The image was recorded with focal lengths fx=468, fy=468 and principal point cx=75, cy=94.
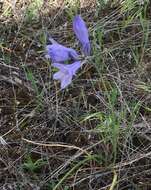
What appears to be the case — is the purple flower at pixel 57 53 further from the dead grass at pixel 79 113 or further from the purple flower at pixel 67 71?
the dead grass at pixel 79 113

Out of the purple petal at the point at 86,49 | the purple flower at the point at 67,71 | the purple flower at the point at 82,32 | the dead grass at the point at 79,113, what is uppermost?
the purple flower at the point at 82,32

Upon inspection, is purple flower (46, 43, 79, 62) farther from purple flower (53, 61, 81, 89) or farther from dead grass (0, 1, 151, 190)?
dead grass (0, 1, 151, 190)

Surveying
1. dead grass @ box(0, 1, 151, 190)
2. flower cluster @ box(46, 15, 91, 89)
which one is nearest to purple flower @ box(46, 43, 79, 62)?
flower cluster @ box(46, 15, 91, 89)

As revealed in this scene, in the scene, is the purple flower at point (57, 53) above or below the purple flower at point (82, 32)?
below

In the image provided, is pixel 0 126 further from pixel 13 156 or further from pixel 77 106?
pixel 77 106

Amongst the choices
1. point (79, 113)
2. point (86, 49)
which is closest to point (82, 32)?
point (86, 49)

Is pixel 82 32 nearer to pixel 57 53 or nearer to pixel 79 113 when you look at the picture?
pixel 57 53

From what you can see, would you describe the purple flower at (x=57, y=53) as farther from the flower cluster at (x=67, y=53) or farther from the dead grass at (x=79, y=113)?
the dead grass at (x=79, y=113)

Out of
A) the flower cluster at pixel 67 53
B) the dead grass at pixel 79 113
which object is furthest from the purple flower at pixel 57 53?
the dead grass at pixel 79 113
